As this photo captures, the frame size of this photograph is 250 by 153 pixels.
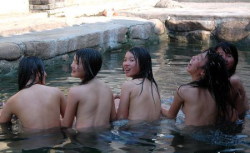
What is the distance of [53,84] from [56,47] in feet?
4.59

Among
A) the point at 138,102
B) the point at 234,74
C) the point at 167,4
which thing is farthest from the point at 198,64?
the point at 167,4

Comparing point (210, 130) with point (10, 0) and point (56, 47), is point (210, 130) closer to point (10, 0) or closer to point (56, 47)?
point (56, 47)

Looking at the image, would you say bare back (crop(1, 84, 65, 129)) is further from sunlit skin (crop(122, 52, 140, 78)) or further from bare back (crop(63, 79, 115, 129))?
sunlit skin (crop(122, 52, 140, 78))

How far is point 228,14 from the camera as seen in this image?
→ 11.2 meters

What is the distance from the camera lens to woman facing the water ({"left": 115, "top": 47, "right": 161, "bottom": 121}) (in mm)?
4422

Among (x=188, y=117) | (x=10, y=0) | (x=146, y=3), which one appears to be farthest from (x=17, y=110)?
(x=146, y=3)

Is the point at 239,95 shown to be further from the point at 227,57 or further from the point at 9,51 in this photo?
the point at 9,51

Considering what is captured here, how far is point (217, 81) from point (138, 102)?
0.76 m

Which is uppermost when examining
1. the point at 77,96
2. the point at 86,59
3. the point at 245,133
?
the point at 86,59

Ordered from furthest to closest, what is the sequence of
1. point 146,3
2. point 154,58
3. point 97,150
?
1. point 146,3
2. point 154,58
3. point 97,150

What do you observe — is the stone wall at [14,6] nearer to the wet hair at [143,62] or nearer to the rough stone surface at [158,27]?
the rough stone surface at [158,27]

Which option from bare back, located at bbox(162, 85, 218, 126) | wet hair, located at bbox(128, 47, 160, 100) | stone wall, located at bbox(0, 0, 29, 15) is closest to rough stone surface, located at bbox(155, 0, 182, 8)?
stone wall, located at bbox(0, 0, 29, 15)

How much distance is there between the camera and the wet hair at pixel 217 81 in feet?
13.3

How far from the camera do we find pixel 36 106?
4.08m
